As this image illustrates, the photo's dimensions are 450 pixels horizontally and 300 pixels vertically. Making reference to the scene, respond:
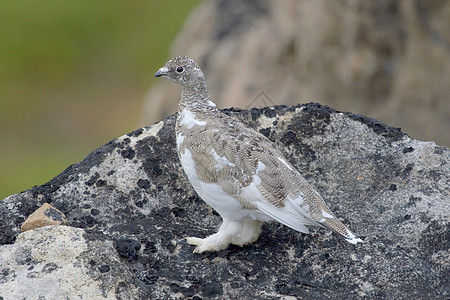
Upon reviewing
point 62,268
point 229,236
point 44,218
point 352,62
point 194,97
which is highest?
point 352,62

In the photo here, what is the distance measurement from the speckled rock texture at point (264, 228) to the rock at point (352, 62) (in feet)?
10.6

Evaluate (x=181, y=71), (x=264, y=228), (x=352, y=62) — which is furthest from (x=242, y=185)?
(x=352, y=62)

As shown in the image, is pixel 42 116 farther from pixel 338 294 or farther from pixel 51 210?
pixel 338 294

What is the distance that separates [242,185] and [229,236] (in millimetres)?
367

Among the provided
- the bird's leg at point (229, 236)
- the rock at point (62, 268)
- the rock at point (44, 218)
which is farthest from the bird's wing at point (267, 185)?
the rock at point (44, 218)

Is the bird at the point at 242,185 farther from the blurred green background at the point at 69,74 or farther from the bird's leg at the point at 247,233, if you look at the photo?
the blurred green background at the point at 69,74

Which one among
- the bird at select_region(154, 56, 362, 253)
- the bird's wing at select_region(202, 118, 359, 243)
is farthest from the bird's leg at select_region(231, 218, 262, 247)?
the bird's wing at select_region(202, 118, 359, 243)

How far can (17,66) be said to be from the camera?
1460 centimetres

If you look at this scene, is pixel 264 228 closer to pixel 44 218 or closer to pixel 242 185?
pixel 242 185

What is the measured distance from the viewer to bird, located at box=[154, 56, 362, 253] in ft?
14.4

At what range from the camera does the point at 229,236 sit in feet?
15.1

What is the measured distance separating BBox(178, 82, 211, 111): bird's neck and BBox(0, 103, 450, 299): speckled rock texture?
1.62 ft

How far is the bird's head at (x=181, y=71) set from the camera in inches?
193

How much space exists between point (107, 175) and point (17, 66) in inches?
403
